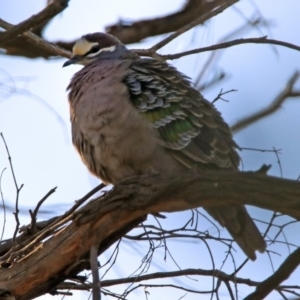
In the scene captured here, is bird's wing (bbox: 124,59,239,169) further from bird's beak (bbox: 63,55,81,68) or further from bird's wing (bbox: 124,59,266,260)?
bird's beak (bbox: 63,55,81,68)

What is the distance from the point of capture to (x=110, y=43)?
19.4 feet

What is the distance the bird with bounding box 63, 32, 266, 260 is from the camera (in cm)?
484

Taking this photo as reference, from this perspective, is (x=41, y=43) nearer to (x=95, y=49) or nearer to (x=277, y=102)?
(x=95, y=49)

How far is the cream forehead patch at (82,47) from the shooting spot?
5852mm

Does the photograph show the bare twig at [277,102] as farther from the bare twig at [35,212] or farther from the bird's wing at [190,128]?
the bare twig at [35,212]

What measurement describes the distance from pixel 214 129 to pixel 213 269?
110 cm

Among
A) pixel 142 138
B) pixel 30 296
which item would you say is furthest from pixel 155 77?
pixel 30 296

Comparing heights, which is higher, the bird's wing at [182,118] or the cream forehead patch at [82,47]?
the cream forehead patch at [82,47]

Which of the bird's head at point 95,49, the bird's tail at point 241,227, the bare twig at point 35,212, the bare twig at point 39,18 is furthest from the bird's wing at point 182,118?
the bare twig at point 39,18

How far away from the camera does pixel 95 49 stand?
5.93 m

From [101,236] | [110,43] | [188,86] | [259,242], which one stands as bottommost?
[101,236]

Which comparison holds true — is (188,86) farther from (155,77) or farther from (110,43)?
(110,43)

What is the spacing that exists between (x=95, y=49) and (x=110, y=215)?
6.79 feet

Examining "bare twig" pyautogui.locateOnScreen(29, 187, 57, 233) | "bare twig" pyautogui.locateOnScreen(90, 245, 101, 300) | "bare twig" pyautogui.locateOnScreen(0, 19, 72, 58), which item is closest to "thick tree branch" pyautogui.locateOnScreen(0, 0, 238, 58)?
"bare twig" pyautogui.locateOnScreen(0, 19, 72, 58)
